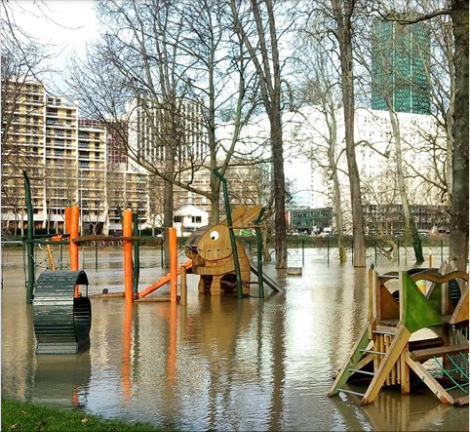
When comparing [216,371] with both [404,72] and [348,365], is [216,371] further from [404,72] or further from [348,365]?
[404,72]

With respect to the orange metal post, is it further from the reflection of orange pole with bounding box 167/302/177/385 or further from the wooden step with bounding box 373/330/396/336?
the wooden step with bounding box 373/330/396/336

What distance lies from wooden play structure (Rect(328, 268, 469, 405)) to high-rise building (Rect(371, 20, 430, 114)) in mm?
22900

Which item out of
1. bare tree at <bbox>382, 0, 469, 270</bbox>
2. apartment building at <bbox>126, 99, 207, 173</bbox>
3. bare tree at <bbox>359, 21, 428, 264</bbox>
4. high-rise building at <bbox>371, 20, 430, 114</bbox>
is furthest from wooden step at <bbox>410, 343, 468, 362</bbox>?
high-rise building at <bbox>371, 20, 430, 114</bbox>

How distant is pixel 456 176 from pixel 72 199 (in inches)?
3270

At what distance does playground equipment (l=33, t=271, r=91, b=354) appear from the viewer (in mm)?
10945

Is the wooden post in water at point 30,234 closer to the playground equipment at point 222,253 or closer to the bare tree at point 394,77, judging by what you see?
the playground equipment at point 222,253

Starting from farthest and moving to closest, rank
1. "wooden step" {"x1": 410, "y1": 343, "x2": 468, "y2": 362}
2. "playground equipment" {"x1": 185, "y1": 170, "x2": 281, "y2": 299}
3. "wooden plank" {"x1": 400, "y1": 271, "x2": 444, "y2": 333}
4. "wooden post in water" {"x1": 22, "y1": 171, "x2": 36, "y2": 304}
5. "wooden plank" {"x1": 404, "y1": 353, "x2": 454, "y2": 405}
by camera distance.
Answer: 1. "playground equipment" {"x1": 185, "y1": 170, "x2": 281, "y2": 299}
2. "wooden post in water" {"x1": 22, "y1": 171, "x2": 36, "y2": 304}
3. "wooden step" {"x1": 410, "y1": 343, "x2": 468, "y2": 362}
4. "wooden plank" {"x1": 400, "y1": 271, "x2": 444, "y2": 333}
5. "wooden plank" {"x1": 404, "y1": 353, "x2": 454, "y2": 405}

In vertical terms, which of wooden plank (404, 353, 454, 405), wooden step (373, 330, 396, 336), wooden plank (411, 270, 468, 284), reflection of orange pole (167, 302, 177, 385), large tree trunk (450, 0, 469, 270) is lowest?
reflection of orange pole (167, 302, 177, 385)

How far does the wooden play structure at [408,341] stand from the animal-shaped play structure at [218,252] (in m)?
11.3

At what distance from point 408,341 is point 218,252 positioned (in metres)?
12.5

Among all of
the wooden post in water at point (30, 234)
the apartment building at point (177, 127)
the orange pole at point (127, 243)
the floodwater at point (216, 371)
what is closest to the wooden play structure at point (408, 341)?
the floodwater at point (216, 371)

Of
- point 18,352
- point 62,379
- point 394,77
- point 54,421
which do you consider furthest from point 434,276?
point 394,77

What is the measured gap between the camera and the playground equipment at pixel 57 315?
10.9 m

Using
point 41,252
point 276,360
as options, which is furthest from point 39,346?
point 41,252
